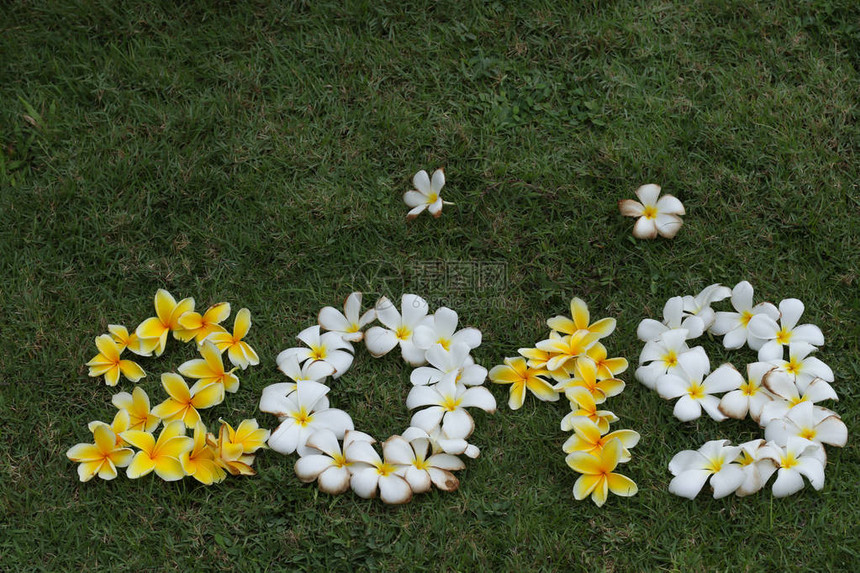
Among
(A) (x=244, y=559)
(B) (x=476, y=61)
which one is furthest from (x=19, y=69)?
(A) (x=244, y=559)

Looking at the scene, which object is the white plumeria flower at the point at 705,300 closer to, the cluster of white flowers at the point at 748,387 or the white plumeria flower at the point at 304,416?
the cluster of white flowers at the point at 748,387

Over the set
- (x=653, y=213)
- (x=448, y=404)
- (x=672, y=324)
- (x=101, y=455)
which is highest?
(x=653, y=213)

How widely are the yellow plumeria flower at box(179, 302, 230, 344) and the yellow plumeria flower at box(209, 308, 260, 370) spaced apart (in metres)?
0.04

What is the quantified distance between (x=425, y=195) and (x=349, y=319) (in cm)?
44

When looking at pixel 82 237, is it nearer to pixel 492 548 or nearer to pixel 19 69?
pixel 19 69

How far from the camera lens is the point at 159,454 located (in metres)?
2.15

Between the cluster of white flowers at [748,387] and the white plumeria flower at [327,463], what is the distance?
773mm

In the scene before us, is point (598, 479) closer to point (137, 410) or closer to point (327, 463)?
point (327, 463)

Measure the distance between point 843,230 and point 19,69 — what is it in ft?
8.30

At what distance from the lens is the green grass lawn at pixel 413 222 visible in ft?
6.97

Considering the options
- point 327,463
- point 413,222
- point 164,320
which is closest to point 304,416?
point 327,463

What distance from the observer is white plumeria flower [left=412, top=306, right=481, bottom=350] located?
2.28 meters

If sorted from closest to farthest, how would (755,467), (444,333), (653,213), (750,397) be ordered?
1. (755,467)
2. (750,397)
3. (444,333)
4. (653,213)

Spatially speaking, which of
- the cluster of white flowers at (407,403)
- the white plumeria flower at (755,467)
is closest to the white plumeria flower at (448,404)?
the cluster of white flowers at (407,403)
